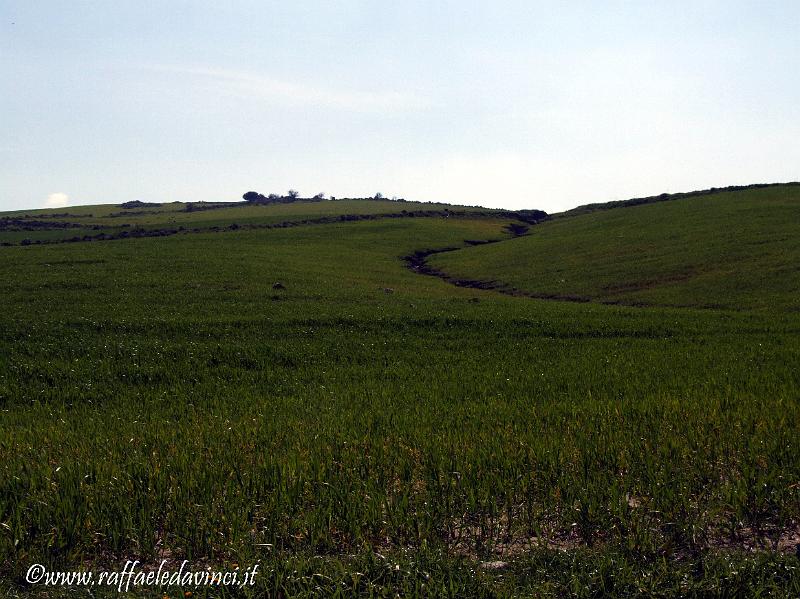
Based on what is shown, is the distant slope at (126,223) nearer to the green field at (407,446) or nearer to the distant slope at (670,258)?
the distant slope at (670,258)

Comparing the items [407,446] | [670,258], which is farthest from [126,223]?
[407,446]

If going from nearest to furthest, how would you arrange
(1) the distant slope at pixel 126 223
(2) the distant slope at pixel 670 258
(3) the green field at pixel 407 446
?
(3) the green field at pixel 407 446
(2) the distant slope at pixel 670 258
(1) the distant slope at pixel 126 223

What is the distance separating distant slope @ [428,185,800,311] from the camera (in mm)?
38375

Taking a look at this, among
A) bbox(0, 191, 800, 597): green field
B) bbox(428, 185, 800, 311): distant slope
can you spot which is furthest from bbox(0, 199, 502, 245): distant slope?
bbox(0, 191, 800, 597): green field

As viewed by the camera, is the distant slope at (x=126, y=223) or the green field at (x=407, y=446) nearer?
the green field at (x=407, y=446)

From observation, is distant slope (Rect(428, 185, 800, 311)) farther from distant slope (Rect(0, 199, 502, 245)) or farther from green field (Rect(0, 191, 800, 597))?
distant slope (Rect(0, 199, 502, 245))

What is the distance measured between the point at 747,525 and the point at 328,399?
8.78 metres

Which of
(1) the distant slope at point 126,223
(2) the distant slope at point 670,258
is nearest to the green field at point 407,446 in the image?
(2) the distant slope at point 670,258

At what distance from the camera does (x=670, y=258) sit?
5056 cm

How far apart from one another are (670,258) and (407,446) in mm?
46671

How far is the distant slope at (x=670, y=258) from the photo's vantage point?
38.4 m

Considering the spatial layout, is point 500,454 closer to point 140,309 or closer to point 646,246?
point 140,309

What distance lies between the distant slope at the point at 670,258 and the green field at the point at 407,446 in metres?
10.6

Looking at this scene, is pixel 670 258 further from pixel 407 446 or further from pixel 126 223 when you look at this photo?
pixel 126 223
